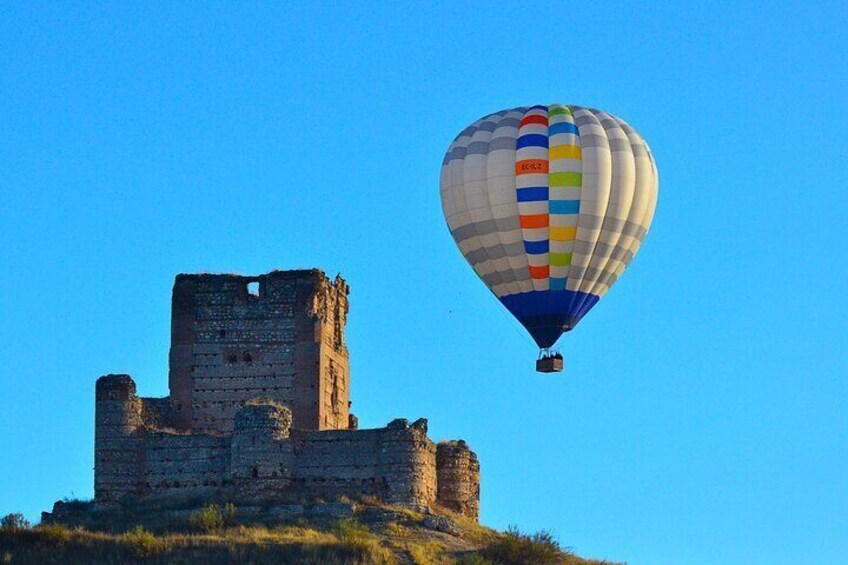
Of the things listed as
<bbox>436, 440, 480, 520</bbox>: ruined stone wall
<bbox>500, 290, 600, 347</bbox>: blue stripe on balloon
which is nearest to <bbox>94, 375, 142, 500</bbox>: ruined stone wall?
<bbox>436, 440, 480, 520</bbox>: ruined stone wall

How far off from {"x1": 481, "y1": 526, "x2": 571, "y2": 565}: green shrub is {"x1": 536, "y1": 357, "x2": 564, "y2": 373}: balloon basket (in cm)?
506

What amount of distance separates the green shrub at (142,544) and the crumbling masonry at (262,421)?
3.51 meters

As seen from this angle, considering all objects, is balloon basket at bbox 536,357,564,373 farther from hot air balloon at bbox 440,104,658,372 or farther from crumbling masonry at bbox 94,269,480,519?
crumbling masonry at bbox 94,269,480,519

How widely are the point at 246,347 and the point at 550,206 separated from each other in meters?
7.93

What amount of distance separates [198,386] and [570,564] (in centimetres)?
1016

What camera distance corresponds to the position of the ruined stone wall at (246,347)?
67.4 m

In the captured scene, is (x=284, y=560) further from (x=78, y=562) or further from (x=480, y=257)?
(x=480, y=257)

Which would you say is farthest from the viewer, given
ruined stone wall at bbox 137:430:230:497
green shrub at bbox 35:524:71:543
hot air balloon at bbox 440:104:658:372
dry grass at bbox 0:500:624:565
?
hot air balloon at bbox 440:104:658:372

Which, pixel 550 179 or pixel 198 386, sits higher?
pixel 550 179

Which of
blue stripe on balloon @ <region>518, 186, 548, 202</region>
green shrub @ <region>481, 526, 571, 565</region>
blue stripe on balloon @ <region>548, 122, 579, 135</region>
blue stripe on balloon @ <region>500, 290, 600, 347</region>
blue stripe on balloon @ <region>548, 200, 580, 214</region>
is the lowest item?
green shrub @ <region>481, 526, 571, 565</region>

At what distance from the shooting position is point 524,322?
221ft

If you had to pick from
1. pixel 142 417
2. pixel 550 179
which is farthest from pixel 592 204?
pixel 142 417

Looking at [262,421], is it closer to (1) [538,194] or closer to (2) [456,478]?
(2) [456,478]

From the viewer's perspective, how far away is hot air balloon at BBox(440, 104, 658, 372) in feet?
217
